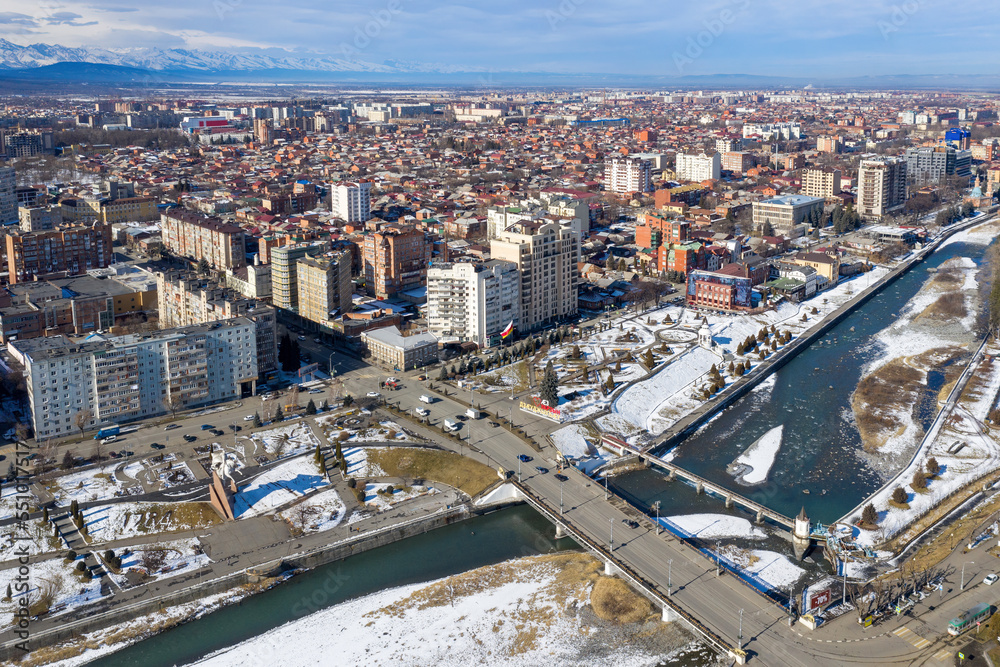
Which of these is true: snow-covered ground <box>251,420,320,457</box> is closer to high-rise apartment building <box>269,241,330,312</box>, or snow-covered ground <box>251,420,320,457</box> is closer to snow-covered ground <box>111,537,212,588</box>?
snow-covered ground <box>111,537,212,588</box>

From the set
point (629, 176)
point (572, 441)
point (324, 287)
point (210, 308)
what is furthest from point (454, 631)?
point (629, 176)

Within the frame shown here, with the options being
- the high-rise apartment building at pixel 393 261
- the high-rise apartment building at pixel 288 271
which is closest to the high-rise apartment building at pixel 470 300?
the high-rise apartment building at pixel 288 271

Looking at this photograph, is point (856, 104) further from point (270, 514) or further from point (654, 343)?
point (270, 514)

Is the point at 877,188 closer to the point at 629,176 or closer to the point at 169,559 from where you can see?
the point at 629,176

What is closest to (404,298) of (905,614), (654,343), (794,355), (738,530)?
(654,343)

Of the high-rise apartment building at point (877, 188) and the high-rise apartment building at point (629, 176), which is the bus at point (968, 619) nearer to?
the high-rise apartment building at point (877, 188)

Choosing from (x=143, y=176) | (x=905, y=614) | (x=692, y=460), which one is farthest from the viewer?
(x=143, y=176)

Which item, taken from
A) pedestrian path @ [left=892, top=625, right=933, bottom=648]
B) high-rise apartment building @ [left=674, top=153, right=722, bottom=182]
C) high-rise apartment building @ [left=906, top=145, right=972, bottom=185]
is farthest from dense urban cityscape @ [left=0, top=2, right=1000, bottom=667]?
high-rise apartment building @ [left=674, top=153, right=722, bottom=182]
